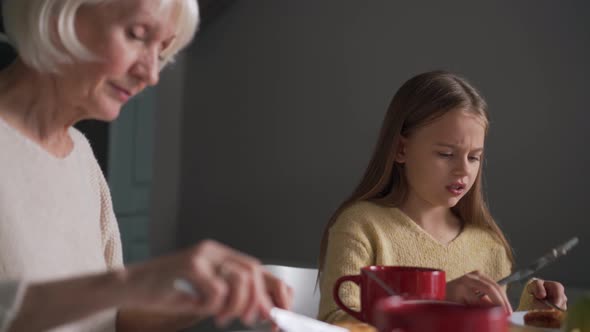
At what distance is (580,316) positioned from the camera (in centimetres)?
71

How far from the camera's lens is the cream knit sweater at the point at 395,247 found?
138 cm

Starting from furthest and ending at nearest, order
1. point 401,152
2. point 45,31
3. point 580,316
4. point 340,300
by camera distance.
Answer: point 401,152
point 340,300
point 45,31
point 580,316

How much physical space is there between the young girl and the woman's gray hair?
2.25ft

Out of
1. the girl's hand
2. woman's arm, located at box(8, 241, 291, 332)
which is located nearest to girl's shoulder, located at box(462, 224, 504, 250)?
the girl's hand

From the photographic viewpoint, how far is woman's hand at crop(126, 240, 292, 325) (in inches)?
22.1

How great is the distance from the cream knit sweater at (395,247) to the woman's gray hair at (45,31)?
0.65 metres

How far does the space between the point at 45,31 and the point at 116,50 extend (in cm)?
8

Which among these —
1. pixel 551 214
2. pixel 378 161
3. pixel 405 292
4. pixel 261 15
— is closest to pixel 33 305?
pixel 405 292

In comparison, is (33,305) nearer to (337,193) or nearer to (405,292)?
(405,292)

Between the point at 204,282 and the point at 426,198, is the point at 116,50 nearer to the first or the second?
the point at 204,282

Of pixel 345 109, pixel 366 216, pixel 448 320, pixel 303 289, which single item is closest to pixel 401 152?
pixel 366 216

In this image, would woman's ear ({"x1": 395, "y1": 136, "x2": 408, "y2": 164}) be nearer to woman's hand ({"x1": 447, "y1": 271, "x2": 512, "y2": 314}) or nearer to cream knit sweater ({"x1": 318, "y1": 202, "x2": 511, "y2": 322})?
cream knit sweater ({"x1": 318, "y1": 202, "x2": 511, "y2": 322})

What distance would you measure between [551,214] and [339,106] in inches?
45.8

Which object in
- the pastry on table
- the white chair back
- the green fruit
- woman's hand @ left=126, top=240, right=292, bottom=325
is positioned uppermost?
woman's hand @ left=126, top=240, right=292, bottom=325
